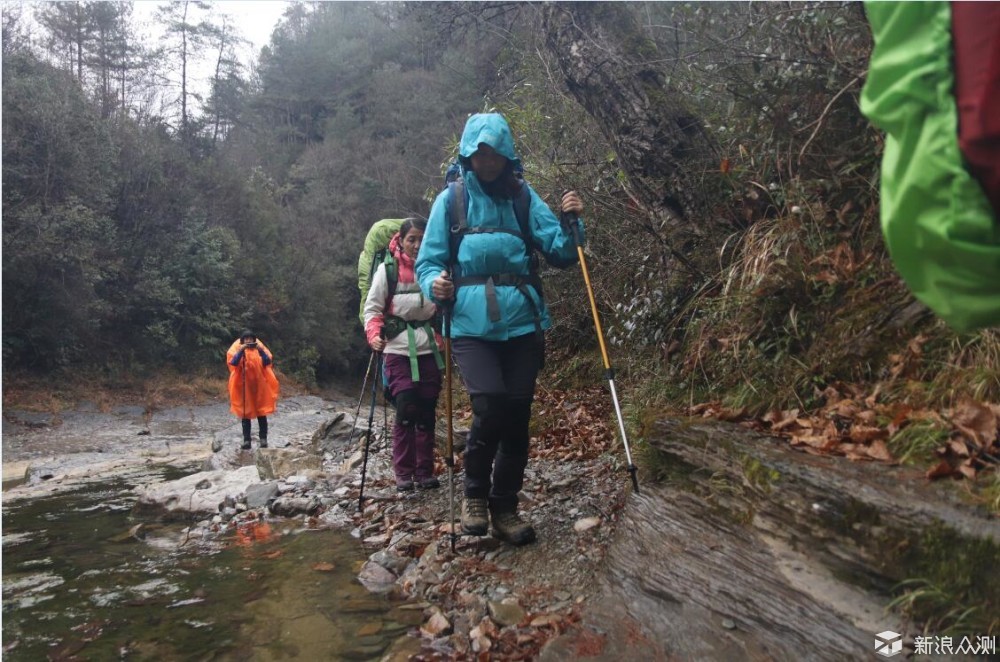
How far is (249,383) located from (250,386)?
2.3 inches

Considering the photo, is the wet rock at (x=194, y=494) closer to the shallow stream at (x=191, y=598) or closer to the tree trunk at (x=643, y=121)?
the shallow stream at (x=191, y=598)

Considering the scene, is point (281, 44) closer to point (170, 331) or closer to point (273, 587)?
point (170, 331)

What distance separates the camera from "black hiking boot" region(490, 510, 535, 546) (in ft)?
14.3

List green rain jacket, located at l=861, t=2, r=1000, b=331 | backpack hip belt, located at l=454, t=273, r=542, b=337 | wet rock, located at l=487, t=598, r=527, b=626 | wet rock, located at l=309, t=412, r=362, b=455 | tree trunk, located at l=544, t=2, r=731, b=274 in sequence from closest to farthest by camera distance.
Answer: green rain jacket, located at l=861, t=2, r=1000, b=331
wet rock, located at l=487, t=598, r=527, b=626
backpack hip belt, located at l=454, t=273, r=542, b=337
tree trunk, located at l=544, t=2, r=731, b=274
wet rock, located at l=309, t=412, r=362, b=455

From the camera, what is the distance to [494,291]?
4172 mm

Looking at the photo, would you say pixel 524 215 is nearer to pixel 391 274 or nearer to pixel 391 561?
pixel 391 274

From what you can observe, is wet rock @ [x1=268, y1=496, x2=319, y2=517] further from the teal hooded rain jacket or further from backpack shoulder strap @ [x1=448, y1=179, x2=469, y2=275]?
backpack shoulder strap @ [x1=448, y1=179, x2=469, y2=275]

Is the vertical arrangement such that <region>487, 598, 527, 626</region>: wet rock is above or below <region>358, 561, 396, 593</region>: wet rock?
above

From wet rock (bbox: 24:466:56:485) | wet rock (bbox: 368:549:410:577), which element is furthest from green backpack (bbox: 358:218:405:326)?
wet rock (bbox: 24:466:56:485)

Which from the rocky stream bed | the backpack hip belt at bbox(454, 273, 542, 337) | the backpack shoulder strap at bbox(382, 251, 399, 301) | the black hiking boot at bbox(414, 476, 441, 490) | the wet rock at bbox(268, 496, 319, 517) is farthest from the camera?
the wet rock at bbox(268, 496, 319, 517)

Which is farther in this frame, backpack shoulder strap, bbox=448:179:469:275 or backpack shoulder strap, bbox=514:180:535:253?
backpack shoulder strap, bbox=514:180:535:253

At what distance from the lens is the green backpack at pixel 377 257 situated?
608 cm

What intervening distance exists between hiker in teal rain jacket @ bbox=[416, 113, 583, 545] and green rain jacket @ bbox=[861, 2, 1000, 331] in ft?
9.19

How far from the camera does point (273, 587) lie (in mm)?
4375
